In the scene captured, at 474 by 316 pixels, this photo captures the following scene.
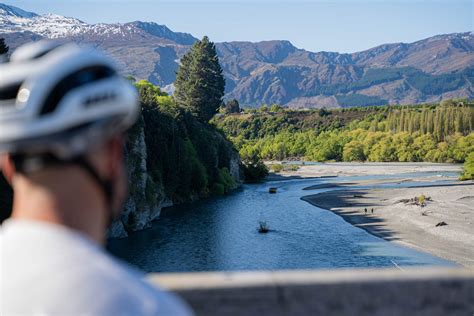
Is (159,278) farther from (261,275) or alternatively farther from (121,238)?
(121,238)

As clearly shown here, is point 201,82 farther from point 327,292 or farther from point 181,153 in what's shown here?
point 327,292

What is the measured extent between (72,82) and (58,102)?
0.08 metres

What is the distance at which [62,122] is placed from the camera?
1.52 metres

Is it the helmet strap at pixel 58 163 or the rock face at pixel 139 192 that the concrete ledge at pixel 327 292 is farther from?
the rock face at pixel 139 192

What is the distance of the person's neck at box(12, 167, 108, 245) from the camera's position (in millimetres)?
1587

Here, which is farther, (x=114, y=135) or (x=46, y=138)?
(x=114, y=135)

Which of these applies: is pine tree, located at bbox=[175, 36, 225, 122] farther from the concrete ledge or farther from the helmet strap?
the helmet strap

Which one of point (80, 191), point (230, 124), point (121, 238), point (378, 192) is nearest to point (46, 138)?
point (80, 191)

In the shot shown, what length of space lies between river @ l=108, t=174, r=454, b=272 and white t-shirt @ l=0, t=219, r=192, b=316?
3219 cm

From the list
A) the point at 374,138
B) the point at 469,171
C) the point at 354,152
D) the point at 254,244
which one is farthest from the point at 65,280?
the point at 374,138

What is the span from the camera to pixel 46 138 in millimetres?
1523

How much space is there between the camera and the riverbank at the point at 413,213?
42219 mm

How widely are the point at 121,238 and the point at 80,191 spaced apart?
148ft

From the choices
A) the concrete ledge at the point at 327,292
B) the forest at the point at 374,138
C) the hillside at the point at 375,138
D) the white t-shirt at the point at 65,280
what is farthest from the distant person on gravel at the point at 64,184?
the forest at the point at 374,138
